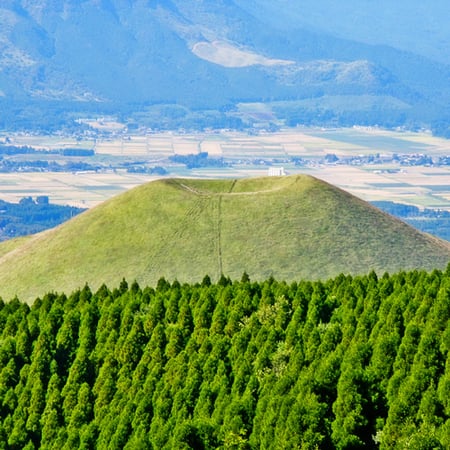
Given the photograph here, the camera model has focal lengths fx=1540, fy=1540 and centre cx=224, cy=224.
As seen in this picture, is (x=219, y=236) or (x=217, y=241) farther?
(x=219, y=236)

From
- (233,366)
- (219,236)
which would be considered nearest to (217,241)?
(219,236)

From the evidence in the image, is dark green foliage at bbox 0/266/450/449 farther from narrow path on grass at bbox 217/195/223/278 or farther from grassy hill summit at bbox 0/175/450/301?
grassy hill summit at bbox 0/175/450/301

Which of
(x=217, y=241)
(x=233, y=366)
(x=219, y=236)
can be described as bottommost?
(x=233, y=366)

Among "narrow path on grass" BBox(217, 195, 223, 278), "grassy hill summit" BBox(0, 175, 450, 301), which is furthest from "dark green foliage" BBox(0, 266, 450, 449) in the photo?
"grassy hill summit" BBox(0, 175, 450, 301)

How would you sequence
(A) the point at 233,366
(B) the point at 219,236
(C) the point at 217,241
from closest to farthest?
(A) the point at 233,366 → (C) the point at 217,241 → (B) the point at 219,236

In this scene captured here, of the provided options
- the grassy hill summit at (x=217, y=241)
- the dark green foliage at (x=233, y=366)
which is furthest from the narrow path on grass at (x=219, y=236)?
the dark green foliage at (x=233, y=366)

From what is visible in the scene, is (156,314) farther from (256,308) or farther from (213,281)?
(213,281)

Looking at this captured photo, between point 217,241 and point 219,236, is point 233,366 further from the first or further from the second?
point 219,236
